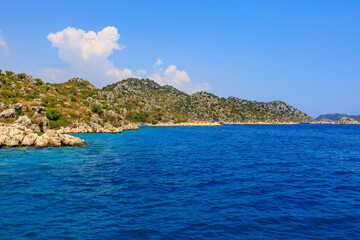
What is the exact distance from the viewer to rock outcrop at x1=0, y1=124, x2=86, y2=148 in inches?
2322

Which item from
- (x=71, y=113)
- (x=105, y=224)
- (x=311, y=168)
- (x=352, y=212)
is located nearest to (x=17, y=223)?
(x=105, y=224)

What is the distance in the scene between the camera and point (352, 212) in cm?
2091

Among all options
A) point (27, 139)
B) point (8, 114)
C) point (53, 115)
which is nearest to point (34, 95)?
point (53, 115)

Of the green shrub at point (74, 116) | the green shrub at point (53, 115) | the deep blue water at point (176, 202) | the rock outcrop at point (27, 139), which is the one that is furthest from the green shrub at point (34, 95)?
the deep blue water at point (176, 202)

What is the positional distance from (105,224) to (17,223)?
20.9ft

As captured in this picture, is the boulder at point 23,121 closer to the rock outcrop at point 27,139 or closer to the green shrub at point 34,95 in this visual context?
the rock outcrop at point 27,139

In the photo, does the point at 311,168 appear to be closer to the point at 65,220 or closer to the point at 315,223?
the point at 315,223

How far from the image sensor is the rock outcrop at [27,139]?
193ft

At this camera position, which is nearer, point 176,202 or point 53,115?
point 176,202

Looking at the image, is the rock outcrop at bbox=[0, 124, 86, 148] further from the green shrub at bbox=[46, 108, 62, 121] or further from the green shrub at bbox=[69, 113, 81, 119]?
the green shrub at bbox=[69, 113, 81, 119]

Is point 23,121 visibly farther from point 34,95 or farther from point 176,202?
point 176,202

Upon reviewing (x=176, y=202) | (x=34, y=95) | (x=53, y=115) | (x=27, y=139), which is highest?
(x=34, y=95)

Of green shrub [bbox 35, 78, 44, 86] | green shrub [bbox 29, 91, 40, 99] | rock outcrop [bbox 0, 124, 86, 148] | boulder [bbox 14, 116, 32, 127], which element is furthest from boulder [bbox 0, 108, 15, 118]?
green shrub [bbox 35, 78, 44, 86]

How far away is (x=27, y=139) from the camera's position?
61.1m
